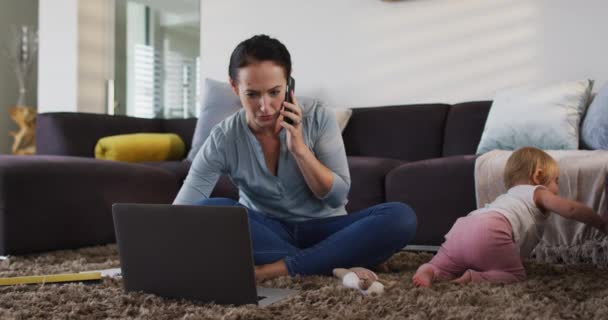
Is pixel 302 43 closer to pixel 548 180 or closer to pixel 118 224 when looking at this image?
pixel 548 180

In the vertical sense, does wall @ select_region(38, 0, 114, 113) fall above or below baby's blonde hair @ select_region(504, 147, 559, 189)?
above

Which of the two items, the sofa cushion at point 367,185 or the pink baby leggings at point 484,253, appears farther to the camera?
the sofa cushion at point 367,185

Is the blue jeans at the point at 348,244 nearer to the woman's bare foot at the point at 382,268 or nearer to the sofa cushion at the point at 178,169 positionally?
the woman's bare foot at the point at 382,268

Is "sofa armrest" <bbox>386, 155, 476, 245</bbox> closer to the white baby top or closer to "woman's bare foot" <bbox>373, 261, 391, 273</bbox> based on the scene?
the white baby top

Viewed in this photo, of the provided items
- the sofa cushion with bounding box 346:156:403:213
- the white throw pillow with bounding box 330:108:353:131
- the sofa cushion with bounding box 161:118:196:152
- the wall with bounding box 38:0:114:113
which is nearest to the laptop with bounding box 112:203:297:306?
the sofa cushion with bounding box 346:156:403:213

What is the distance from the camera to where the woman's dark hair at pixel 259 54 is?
5.92ft

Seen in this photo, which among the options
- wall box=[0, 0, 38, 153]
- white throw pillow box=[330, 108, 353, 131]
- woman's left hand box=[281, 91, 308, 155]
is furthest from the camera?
wall box=[0, 0, 38, 153]

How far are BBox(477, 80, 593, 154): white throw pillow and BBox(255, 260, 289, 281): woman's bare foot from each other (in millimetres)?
1415

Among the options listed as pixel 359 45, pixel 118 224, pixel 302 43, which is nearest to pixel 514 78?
pixel 359 45

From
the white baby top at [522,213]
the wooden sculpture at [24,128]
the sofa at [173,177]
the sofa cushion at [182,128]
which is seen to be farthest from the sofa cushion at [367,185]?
the wooden sculpture at [24,128]

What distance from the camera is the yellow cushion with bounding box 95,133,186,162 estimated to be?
11.5ft

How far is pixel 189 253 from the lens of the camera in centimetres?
144

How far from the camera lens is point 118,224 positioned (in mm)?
1537

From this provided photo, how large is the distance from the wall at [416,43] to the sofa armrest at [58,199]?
1473 mm
